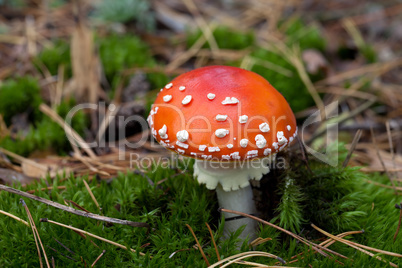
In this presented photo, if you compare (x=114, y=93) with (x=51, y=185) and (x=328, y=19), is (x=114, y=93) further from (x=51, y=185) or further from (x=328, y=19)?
(x=328, y=19)

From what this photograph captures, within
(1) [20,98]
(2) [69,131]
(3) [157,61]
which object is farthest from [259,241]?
(3) [157,61]

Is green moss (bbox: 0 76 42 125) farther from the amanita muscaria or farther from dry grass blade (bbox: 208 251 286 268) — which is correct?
dry grass blade (bbox: 208 251 286 268)

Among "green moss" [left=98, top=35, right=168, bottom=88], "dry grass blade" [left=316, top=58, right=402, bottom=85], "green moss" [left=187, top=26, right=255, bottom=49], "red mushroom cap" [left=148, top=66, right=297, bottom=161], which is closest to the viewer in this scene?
"red mushroom cap" [left=148, top=66, right=297, bottom=161]

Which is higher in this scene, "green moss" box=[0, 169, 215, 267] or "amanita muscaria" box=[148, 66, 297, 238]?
"amanita muscaria" box=[148, 66, 297, 238]

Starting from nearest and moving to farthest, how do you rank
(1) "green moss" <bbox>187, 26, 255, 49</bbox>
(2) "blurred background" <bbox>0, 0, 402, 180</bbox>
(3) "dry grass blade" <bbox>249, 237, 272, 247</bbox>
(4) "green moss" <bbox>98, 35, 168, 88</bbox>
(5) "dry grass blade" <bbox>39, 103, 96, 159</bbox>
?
1. (3) "dry grass blade" <bbox>249, 237, 272, 247</bbox>
2. (5) "dry grass blade" <bbox>39, 103, 96, 159</bbox>
3. (2) "blurred background" <bbox>0, 0, 402, 180</bbox>
4. (4) "green moss" <bbox>98, 35, 168, 88</bbox>
5. (1) "green moss" <bbox>187, 26, 255, 49</bbox>

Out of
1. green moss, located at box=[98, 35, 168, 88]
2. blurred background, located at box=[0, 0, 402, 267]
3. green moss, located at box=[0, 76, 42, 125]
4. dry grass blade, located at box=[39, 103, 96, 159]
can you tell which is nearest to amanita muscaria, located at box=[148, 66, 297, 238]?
blurred background, located at box=[0, 0, 402, 267]
